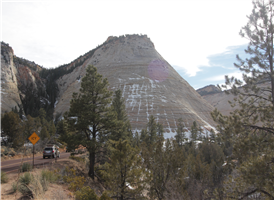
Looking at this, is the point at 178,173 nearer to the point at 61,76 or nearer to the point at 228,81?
the point at 228,81

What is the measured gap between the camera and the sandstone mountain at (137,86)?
187 feet

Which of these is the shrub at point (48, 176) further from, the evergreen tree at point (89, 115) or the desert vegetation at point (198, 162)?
the evergreen tree at point (89, 115)

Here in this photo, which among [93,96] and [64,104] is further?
[64,104]

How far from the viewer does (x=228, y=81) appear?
22.6 ft

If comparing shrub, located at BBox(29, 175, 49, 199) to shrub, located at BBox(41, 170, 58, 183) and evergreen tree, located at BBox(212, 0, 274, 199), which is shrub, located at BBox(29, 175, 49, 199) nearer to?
shrub, located at BBox(41, 170, 58, 183)

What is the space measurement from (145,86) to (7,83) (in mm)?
58744

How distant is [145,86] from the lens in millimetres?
68062

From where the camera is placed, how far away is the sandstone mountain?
187 ft

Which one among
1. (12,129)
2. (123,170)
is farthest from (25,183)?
(12,129)

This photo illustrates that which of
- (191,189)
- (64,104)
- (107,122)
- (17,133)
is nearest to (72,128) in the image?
(107,122)

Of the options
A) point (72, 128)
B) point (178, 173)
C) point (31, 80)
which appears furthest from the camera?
point (31, 80)

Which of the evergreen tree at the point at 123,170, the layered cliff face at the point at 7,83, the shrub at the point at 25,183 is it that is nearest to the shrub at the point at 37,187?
the shrub at the point at 25,183

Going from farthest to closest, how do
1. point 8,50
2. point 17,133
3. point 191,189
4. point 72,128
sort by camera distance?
1. point 8,50
2. point 17,133
3. point 72,128
4. point 191,189

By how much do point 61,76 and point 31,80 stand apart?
20819mm
